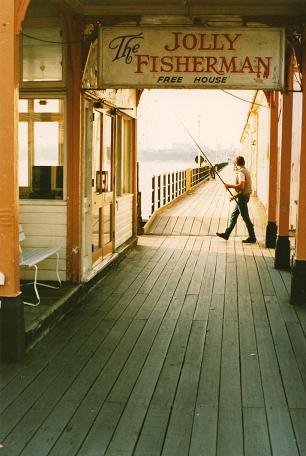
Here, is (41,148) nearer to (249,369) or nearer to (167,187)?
(249,369)

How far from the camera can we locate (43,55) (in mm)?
7570

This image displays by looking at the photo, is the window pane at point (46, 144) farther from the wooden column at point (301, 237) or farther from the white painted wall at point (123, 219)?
the wooden column at point (301, 237)

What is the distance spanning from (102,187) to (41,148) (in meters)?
1.42

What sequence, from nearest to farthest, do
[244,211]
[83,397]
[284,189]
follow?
[83,397]
[284,189]
[244,211]

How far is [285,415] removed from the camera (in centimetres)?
407

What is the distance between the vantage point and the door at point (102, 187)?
853 centimetres

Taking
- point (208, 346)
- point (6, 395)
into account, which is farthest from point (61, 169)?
point (6, 395)

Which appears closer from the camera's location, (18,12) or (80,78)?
(18,12)

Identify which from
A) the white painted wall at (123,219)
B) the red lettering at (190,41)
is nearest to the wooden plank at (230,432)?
the red lettering at (190,41)

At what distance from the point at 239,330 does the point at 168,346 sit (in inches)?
34.2

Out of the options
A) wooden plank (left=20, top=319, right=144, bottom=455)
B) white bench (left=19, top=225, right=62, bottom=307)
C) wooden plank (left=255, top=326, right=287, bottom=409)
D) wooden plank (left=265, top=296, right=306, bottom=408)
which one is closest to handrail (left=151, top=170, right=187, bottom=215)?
white bench (left=19, top=225, right=62, bottom=307)

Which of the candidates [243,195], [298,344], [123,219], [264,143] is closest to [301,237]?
[298,344]

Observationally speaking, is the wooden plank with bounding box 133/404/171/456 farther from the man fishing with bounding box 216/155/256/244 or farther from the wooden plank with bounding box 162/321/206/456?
the man fishing with bounding box 216/155/256/244

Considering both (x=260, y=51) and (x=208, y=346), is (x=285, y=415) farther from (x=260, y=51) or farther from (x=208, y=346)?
(x=260, y=51)
